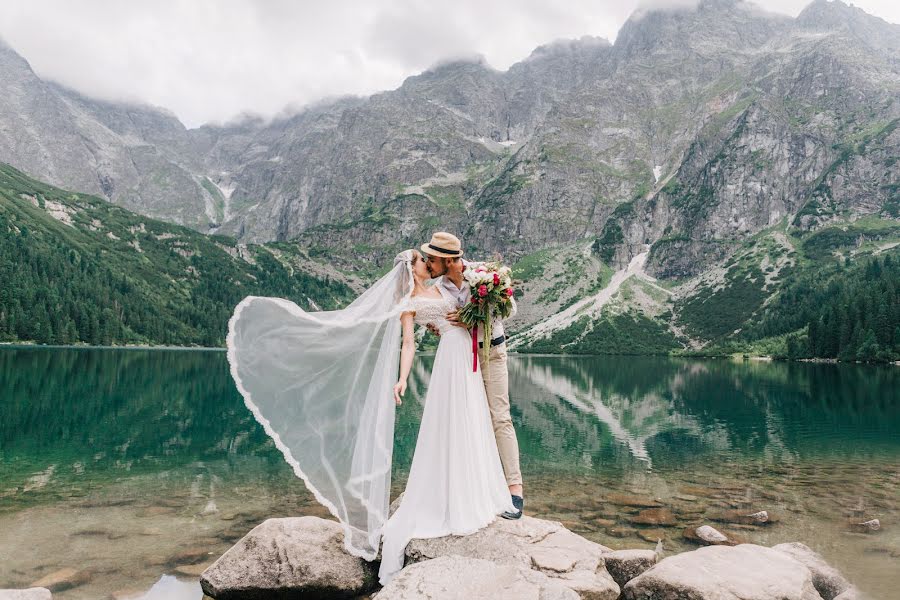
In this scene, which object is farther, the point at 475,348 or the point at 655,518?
the point at 655,518

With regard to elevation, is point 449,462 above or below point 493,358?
below

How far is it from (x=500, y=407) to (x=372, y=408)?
213cm

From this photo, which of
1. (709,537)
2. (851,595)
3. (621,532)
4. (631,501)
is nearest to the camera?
(851,595)

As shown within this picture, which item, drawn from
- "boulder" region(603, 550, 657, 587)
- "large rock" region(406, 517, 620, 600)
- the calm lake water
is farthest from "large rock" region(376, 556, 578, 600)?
the calm lake water

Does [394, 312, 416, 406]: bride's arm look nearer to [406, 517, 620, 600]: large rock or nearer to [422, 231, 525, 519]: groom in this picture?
[422, 231, 525, 519]: groom

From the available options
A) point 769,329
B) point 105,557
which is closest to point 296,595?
point 105,557

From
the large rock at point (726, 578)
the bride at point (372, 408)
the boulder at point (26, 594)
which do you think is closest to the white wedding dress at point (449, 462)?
the bride at point (372, 408)

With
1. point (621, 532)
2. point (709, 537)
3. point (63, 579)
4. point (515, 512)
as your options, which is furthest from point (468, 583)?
point (709, 537)

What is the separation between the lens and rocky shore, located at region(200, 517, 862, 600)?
6.58 m

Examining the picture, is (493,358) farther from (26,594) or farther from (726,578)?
(26,594)

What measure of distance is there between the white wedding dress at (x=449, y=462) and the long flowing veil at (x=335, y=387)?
46 centimetres

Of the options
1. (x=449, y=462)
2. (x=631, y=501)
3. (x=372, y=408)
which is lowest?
(x=631, y=501)

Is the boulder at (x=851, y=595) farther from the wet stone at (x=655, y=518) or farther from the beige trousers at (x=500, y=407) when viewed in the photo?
the wet stone at (x=655, y=518)

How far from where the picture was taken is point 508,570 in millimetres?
6754
